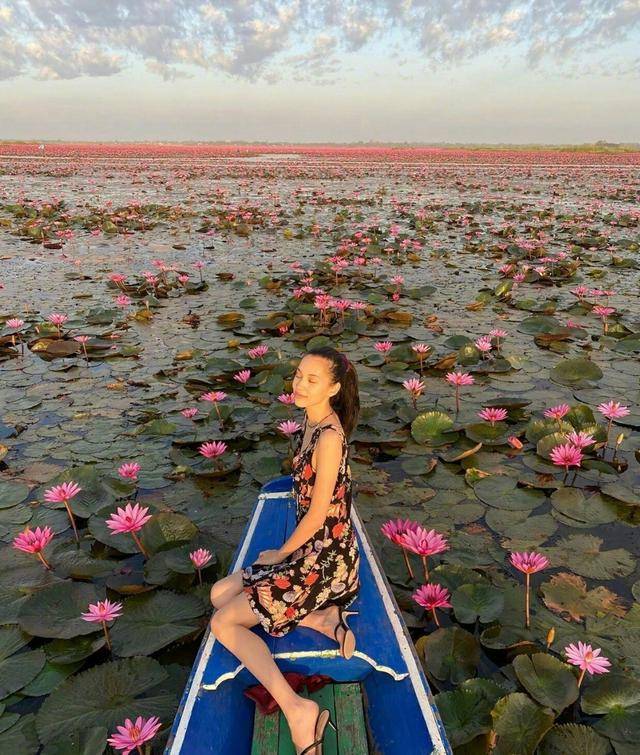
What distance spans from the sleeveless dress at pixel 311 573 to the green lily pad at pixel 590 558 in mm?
1169

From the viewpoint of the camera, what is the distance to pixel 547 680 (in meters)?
1.82

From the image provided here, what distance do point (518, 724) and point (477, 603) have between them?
0.57 m

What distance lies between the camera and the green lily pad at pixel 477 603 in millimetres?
2137

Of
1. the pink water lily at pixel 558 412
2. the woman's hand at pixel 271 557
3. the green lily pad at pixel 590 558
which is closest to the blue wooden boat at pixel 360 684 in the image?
the woman's hand at pixel 271 557

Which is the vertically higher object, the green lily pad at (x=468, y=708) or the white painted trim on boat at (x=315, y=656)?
the white painted trim on boat at (x=315, y=656)

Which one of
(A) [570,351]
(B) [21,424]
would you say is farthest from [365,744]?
(A) [570,351]

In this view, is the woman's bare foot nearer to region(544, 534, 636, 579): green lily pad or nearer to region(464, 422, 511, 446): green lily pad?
region(544, 534, 636, 579): green lily pad

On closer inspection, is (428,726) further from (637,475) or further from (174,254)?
(174,254)

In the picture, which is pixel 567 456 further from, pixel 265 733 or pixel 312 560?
pixel 265 733

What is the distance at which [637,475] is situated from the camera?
10.5 ft

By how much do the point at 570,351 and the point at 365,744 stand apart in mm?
4654

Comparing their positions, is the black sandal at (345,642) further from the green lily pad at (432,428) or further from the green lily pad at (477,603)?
the green lily pad at (432,428)

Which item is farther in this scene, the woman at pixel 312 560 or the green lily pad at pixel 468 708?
the woman at pixel 312 560

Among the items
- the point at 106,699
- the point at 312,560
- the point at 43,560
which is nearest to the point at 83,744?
the point at 106,699
